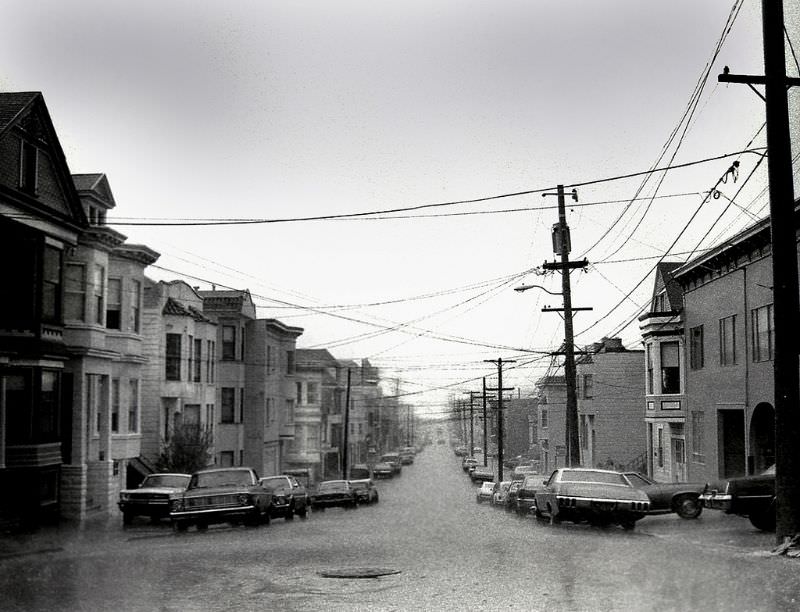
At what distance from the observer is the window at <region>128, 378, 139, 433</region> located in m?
43.5

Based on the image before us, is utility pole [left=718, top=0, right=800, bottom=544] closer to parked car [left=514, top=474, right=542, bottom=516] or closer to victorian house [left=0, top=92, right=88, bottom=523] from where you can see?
parked car [left=514, top=474, right=542, bottom=516]

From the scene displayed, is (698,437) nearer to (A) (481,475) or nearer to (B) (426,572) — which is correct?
(B) (426,572)

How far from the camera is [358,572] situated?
1470 centimetres

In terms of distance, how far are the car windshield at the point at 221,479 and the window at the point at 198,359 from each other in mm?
27643

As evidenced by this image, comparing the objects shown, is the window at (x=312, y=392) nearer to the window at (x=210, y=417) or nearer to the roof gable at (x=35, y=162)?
the window at (x=210, y=417)

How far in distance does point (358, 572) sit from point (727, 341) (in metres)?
25.7

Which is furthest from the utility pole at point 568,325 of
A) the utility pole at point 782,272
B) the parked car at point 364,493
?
the utility pole at point 782,272

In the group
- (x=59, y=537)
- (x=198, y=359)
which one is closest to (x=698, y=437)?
(x=59, y=537)

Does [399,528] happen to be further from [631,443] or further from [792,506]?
[631,443]

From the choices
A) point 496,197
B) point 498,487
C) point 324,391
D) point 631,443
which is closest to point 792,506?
point 496,197

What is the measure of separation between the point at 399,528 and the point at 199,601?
12.5 metres

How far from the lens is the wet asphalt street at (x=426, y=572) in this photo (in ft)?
39.3

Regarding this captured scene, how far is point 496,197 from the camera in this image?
26.7m

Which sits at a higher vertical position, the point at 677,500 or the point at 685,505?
the point at 677,500
